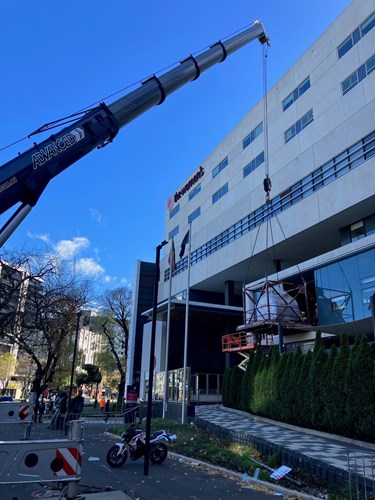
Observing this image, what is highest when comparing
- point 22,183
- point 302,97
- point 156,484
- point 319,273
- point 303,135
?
point 302,97

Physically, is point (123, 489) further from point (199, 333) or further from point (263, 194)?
point (199, 333)

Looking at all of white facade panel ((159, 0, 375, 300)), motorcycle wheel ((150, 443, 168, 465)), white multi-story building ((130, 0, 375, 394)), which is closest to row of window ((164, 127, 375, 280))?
white multi-story building ((130, 0, 375, 394))

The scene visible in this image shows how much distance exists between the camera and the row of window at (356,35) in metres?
24.9

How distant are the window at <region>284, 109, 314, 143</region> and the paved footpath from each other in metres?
20.1

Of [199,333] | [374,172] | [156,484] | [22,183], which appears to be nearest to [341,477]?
[156,484]

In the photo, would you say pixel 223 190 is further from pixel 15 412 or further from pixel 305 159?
pixel 15 412

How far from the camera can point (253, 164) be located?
35.7m

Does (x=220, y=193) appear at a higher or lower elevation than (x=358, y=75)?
higher

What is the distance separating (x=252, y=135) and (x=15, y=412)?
103 ft

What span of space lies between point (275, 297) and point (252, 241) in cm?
930

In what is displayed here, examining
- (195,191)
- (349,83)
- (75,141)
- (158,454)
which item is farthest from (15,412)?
(195,191)

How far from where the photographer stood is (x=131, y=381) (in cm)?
4934

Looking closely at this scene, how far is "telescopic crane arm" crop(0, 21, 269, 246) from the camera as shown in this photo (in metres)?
8.22

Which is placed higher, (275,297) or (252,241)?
(252,241)
